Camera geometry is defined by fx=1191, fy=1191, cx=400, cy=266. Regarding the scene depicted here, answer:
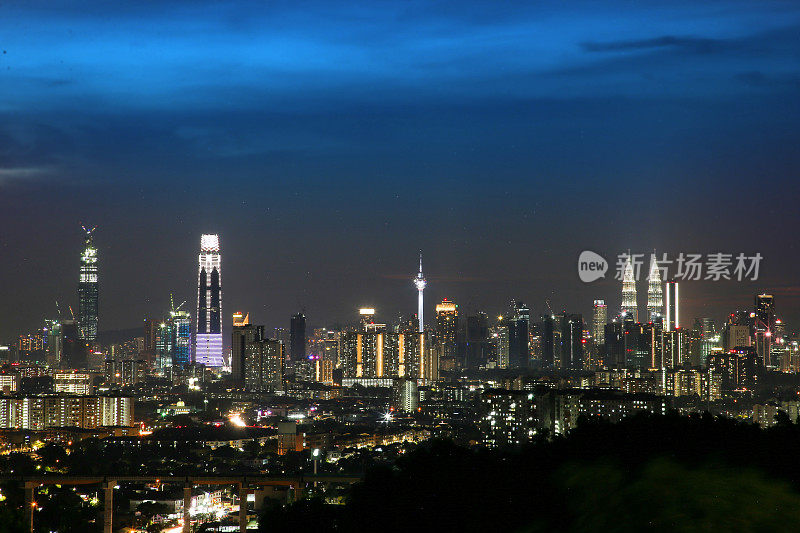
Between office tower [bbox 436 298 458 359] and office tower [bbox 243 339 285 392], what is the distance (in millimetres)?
12947

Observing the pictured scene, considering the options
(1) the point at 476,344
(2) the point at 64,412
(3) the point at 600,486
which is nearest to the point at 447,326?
(1) the point at 476,344

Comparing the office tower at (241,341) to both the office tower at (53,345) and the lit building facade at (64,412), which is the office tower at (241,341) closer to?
the office tower at (53,345)

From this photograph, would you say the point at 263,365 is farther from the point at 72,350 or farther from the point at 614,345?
the point at 614,345

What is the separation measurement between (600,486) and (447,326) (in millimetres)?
72817

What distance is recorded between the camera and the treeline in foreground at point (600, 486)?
3.41 metres

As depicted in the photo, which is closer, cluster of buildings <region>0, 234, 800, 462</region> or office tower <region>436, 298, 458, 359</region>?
cluster of buildings <region>0, 234, 800, 462</region>

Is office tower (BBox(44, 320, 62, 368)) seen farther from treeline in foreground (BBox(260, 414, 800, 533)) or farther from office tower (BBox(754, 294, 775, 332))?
treeline in foreground (BBox(260, 414, 800, 533))

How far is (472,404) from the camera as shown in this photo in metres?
49.1

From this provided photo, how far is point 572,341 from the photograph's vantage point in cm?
6744

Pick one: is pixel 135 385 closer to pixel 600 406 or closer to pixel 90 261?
pixel 90 261

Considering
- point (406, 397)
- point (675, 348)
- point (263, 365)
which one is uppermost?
point (675, 348)

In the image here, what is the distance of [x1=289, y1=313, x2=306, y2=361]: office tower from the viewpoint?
79.8 meters

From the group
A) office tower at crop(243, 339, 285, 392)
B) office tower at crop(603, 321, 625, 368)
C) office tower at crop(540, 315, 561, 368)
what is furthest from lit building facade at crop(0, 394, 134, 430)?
office tower at crop(540, 315, 561, 368)

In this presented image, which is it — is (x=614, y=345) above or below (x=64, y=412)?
above
